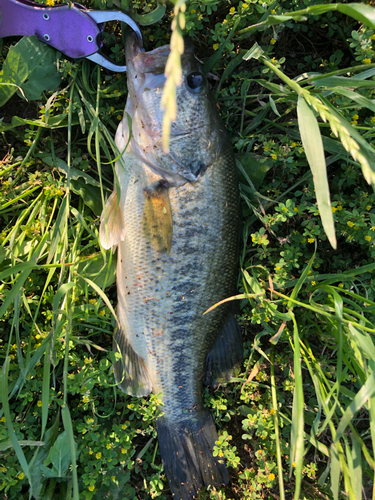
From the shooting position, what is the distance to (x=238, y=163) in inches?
76.8

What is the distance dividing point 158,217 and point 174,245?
0.54 feet

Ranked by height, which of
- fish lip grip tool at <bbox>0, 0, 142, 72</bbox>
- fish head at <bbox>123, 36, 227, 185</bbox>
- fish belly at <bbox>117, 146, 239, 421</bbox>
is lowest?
fish belly at <bbox>117, 146, 239, 421</bbox>

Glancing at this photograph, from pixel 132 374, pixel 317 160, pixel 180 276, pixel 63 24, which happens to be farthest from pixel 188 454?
pixel 63 24

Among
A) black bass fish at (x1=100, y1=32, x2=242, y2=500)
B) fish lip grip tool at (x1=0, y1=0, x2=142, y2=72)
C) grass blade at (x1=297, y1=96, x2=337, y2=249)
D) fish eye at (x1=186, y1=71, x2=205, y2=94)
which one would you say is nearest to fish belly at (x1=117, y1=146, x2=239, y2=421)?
black bass fish at (x1=100, y1=32, x2=242, y2=500)

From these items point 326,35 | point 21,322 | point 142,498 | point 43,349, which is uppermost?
point 326,35

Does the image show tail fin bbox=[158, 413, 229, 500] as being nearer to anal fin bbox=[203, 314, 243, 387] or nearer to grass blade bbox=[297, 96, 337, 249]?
anal fin bbox=[203, 314, 243, 387]

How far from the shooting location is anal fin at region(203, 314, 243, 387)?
6.64 ft

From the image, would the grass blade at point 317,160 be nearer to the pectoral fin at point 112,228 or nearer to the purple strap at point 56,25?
the pectoral fin at point 112,228

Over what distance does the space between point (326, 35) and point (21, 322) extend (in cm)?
251

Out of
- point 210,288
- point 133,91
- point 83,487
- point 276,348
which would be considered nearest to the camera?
→ point 133,91

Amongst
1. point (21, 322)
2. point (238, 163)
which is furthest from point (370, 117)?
point (21, 322)

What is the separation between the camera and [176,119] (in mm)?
1595

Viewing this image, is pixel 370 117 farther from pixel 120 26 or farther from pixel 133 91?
pixel 120 26

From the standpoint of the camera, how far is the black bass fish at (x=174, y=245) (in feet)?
5.38
